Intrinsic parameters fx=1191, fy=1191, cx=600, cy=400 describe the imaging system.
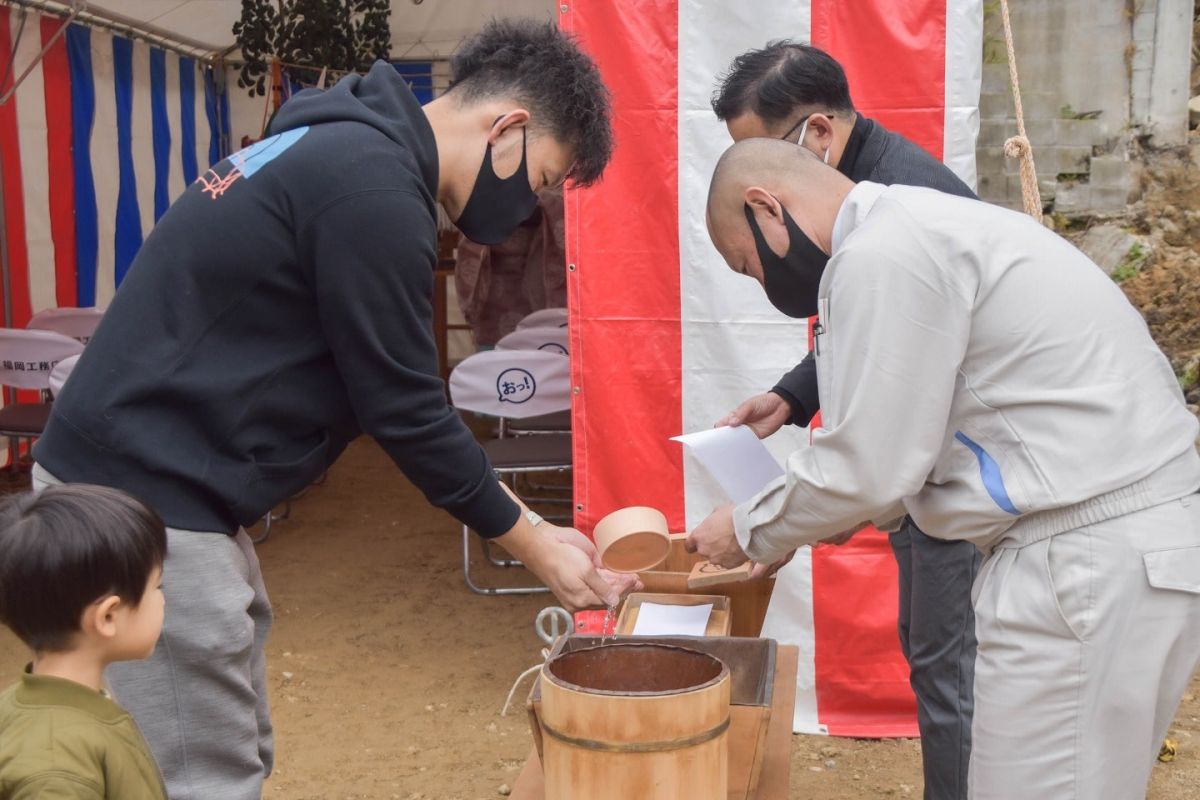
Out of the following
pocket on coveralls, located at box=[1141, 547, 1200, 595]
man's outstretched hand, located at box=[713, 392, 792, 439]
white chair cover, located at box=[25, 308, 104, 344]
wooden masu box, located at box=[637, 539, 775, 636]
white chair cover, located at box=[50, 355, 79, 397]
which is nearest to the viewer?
pocket on coveralls, located at box=[1141, 547, 1200, 595]

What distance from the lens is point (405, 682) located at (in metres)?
4.18

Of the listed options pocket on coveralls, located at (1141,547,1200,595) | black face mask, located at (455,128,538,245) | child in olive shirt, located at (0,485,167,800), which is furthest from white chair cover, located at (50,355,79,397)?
pocket on coveralls, located at (1141,547,1200,595)

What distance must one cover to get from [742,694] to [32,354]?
176 inches

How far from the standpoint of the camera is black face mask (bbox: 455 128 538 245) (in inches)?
75.7

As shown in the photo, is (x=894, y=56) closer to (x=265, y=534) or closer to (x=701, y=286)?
(x=701, y=286)

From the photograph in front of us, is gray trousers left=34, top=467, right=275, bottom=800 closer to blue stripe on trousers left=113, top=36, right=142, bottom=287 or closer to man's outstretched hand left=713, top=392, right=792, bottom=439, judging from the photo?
man's outstretched hand left=713, top=392, right=792, bottom=439

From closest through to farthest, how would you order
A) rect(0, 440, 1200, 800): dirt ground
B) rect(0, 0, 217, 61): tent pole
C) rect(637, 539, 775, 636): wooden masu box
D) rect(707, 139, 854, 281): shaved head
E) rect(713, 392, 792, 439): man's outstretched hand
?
rect(707, 139, 854, 281): shaved head → rect(637, 539, 775, 636): wooden masu box → rect(713, 392, 792, 439): man's outstretched hand → rect(0, 440, 1200, 800): dirt ground → rect(0, 0, 217, 61): tent pole

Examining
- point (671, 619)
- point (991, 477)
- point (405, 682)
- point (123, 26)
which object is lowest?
point (405, 682)

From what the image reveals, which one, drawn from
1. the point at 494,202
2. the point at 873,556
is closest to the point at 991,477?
the point at 494,202

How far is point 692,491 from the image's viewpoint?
11.9 feet

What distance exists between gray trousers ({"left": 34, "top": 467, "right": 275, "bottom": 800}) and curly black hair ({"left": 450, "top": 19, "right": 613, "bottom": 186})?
0.83 meters

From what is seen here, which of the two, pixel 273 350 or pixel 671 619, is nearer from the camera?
pixel 273 350

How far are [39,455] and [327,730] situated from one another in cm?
224

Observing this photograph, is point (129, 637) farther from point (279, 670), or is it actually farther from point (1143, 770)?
point (279, 670)
